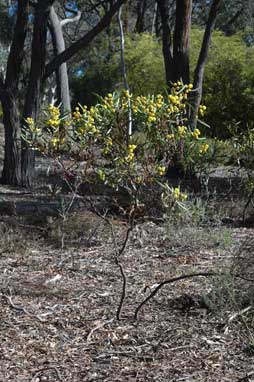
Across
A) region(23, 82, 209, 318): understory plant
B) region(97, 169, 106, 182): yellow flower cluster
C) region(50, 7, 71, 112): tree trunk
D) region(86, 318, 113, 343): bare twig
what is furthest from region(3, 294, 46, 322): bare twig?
region(50, 7, 71, 112): tree trunk

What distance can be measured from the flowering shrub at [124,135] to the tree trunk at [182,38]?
7.73 metres

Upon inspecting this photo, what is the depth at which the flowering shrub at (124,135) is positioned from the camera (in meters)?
4.61

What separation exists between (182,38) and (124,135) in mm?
8144

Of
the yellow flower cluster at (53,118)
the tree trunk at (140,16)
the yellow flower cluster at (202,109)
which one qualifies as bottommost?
the yellow flower cluster at (53,118)

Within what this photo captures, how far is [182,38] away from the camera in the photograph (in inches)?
491

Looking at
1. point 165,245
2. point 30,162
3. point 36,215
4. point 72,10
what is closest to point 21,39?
point 30,162

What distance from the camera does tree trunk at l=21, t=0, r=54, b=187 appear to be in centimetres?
1062

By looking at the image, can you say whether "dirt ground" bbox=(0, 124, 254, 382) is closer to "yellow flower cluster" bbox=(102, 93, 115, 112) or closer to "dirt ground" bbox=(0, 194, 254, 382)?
"dirt ground" bbox=(0, 194, 254, 382)

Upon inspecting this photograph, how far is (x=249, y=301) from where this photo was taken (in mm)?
4867

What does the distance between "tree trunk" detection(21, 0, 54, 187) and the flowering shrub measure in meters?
6.07

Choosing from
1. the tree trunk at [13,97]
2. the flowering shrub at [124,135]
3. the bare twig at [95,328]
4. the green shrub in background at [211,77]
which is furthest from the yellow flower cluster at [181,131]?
the tree trunk at [13,97]

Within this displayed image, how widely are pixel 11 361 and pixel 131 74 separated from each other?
1730cm

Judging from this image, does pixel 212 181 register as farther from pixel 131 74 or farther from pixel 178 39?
pixel 131 74

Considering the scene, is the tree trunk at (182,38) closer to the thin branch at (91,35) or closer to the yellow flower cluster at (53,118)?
the thin branch at (91,35)
